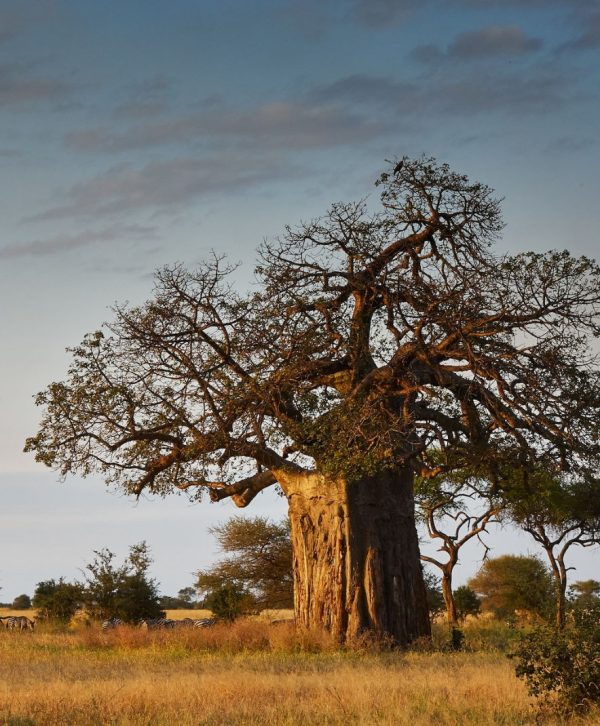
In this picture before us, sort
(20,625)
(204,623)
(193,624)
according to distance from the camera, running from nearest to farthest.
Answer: (193,624)
(204,623)
(20,625)

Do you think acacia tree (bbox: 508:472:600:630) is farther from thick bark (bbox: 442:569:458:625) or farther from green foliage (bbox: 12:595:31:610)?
green foliage (bbox: 12:595:31:610)

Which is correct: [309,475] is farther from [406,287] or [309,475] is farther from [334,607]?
[406,287]

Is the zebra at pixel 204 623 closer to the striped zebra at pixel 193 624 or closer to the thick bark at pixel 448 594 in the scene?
the striped zebra at pixel 193 624

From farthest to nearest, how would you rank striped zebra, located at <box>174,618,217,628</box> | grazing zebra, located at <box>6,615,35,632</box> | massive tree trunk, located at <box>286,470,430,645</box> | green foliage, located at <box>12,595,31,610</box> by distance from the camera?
green foliage, located at <box>12,595,31,610</box> < grazing zebra, located at <box>6,615,35,632</box> < striped zebra, located at <box>174,618,217,628</box> < massive tree trunk, located at <box>286,470,430,645</box>

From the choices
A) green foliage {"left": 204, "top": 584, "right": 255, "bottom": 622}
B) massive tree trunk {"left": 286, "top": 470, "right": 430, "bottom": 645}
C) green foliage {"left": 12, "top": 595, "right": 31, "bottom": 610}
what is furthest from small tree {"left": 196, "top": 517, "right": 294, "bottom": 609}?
green foliage {"left": 12, "top": 595, "right": 31, "bottom": 610}

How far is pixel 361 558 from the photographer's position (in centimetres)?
2448

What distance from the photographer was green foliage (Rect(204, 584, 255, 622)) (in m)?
41.0

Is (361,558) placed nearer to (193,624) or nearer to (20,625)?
(193,624)

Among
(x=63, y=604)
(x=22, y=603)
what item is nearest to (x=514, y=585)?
(x=63, y=604)

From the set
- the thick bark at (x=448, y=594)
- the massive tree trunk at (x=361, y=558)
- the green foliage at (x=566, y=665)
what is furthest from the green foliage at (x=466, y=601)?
the green foliage at (x=566, y=665)

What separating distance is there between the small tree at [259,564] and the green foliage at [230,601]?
265 millimetres

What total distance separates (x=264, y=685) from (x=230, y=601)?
2618cm

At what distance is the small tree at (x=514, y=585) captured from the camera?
47.3 metres

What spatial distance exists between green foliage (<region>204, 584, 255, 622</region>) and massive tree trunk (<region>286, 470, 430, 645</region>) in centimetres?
1600
